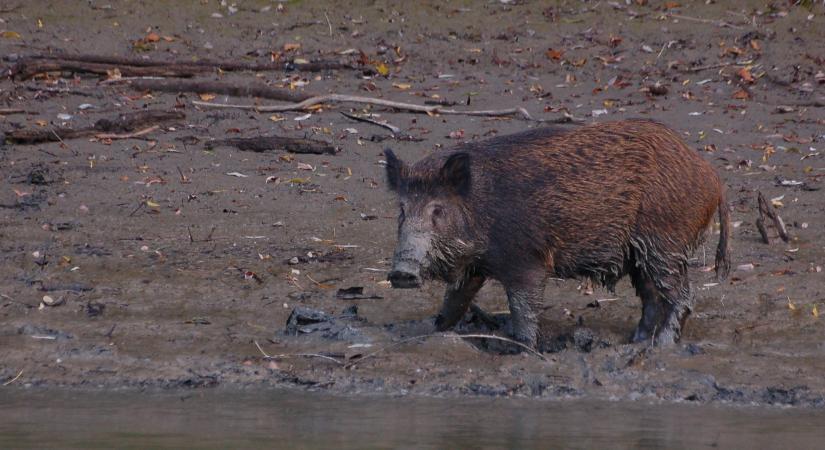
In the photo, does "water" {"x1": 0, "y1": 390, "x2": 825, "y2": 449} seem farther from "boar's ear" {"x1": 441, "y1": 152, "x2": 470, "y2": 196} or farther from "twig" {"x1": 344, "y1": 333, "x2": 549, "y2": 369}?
"boar's ear" {"x1": 441, "y1": 152, "x2": 470, "y2": 196}

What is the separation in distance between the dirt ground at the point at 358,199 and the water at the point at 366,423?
23cm

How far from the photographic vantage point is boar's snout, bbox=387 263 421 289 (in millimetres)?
7965

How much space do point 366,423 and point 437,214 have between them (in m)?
1.51

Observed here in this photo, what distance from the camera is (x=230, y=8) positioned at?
16.0 metres

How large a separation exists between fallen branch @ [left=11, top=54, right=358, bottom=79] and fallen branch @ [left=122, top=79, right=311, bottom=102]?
28 centimetres

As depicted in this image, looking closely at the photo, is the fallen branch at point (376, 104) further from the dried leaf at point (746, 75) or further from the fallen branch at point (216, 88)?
the dried leaf at point (746, 75)

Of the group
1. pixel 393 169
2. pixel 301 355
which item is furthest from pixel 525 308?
pixel 301 355

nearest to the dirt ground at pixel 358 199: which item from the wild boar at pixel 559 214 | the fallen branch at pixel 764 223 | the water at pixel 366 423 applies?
the fallen branch at pixel 764 223

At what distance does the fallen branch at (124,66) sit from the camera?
13.7 metres

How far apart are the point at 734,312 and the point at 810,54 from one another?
6309mm

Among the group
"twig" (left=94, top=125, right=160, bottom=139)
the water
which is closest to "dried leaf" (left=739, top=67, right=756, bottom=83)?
"twig" (left=94, top=125, right=160, bottom=139)

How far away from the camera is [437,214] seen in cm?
834

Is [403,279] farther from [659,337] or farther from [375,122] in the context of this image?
[375,122]

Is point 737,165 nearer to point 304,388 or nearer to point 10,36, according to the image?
→ point 304,388
